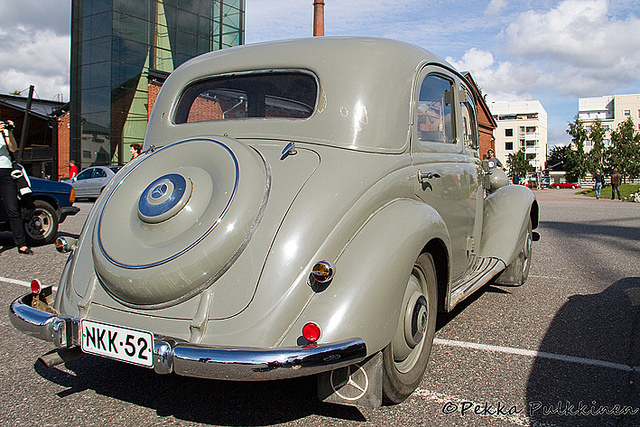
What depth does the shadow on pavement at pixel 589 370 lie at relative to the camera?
260cm

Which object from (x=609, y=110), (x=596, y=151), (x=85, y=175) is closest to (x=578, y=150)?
(x=596, y=151)

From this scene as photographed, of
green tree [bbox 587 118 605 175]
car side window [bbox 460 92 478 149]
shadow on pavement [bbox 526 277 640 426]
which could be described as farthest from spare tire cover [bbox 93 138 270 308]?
green tree [bbox 587 118 605 175]

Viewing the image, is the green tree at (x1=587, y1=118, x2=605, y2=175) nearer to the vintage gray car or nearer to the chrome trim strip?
the vintage gray car

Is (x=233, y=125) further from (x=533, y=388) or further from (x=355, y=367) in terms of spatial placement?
(x=533, y=388)

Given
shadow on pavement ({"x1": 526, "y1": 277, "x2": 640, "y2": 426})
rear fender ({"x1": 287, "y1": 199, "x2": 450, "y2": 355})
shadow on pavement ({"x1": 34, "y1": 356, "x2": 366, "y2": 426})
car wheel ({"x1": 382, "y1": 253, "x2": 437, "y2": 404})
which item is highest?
rear fender ({"x1": 287, "y1": 199, "x2": 450, "y2": 355})

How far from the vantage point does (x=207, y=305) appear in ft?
7.79

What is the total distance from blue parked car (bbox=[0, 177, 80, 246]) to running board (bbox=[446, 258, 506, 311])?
649 centimetres

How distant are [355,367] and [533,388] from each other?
1.17 metres

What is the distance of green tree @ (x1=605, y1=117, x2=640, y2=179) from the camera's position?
153 feet

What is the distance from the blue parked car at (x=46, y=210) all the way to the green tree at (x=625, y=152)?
48688 mm

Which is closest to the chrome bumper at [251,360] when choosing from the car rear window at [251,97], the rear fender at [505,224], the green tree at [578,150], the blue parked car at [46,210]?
the car rear window at [251,97]

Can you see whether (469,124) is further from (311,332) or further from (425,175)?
(311,332)

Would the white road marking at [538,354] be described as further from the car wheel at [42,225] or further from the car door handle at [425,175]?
the car wheel at [42,225]

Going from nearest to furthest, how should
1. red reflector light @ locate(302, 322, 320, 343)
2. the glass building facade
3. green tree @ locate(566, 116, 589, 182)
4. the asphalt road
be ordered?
1. red reflector light @ locate(302, 322, 320, 343)
2. the asphalt road
3. the glass building facade
4. green tree @ locate(566, 116, 589, 182)
